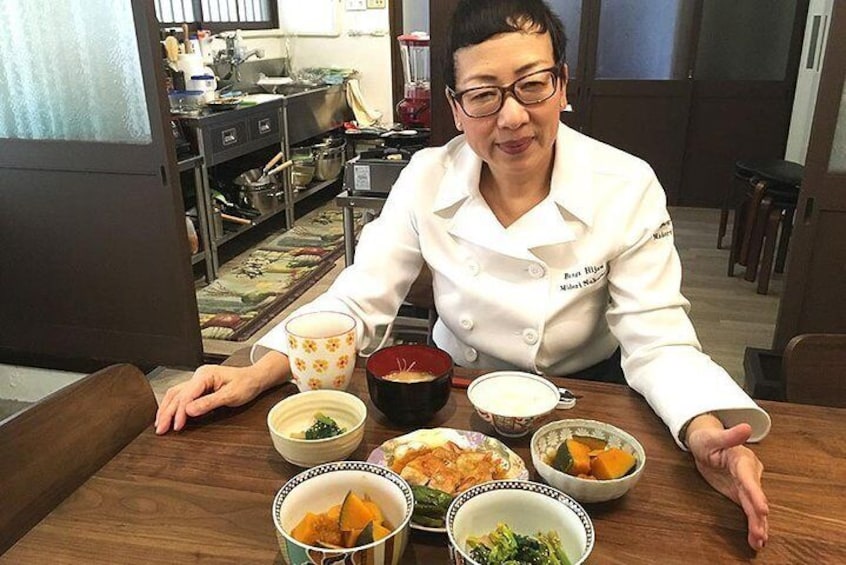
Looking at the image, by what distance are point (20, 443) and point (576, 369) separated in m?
0.89

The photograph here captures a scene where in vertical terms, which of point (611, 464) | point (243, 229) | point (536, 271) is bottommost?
point (243, 229)

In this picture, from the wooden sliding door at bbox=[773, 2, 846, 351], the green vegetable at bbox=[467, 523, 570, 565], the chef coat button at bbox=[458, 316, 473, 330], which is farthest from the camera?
the wooden sliding door at bbox=[773, 2, 846, 351]

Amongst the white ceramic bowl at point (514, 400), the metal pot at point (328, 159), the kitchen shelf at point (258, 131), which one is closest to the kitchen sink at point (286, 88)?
the kitchen shelf at point (258, 131)

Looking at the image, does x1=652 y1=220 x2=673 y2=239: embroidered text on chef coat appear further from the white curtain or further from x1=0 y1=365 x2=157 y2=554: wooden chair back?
the white curtain

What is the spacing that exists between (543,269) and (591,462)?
410mm

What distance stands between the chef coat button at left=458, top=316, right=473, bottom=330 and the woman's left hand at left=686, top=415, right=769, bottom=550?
0.43m

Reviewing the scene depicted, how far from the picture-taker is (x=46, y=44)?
2.62m

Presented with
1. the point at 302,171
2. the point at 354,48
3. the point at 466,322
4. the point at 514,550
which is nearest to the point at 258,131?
the point at 302,171

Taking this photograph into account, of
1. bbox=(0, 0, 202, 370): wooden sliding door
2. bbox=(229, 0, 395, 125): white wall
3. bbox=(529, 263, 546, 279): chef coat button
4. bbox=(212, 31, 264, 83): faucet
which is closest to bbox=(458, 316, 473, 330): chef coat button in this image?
bbox=(529, 263, 546, 279): chef coat button

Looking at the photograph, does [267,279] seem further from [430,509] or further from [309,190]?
[430,509]

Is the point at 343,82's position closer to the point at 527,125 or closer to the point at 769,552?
the point at 527,125

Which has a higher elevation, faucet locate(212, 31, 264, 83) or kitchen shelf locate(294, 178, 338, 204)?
faucet locate(212, 31, 264, 83)

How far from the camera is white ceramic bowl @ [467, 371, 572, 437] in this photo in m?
0.95

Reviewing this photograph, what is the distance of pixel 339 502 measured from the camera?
0.79 metres
